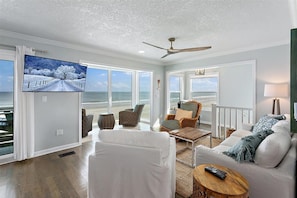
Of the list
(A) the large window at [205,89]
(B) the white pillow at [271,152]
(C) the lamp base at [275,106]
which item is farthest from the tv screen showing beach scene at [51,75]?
(A) the large window at [205,89]

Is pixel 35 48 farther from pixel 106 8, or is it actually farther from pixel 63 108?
pixel 106 8

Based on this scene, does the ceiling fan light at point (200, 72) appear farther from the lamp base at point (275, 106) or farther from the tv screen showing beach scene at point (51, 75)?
the tv screen showing beach scene at point (51, 75)

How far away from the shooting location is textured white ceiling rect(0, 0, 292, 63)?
2.01 meters

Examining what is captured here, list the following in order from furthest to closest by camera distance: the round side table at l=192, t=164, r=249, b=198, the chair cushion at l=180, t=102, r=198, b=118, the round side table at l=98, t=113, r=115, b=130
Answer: the round side table at l=98, t=113, r=115, b=130 < the chair cushion at l=180, t=102, r=198, b=118 < the round side table at l=192, t=164, r=249, b=198

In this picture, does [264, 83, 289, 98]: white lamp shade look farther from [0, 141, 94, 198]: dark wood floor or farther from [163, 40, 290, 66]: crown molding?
[0, 141, 94, 198]: dark wood floor

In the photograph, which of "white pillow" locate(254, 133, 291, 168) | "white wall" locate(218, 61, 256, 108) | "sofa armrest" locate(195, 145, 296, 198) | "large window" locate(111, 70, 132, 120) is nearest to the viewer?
"sofa armrest" locate(195, 145, 296, 198)

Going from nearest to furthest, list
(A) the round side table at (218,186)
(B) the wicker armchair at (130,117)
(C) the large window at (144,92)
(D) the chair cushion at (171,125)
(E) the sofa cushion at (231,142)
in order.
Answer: (A) the round side table at (218,186) < (E) the sofa cushion at (231,142) < (D) the chair cushion at (171,125) < (B) the wicker armchair at (130,117) < (C) the large window at (144,92)

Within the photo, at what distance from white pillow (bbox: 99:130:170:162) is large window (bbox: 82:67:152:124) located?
14.3 ft

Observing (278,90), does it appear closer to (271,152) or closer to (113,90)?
(271,152)

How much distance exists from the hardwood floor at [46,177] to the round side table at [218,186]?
150cm

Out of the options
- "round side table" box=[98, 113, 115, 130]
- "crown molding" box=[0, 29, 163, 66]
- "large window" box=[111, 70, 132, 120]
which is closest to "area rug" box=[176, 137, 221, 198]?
"round side table" box=[98, 113, 115, 130]

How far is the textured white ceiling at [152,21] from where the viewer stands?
2.01 metres

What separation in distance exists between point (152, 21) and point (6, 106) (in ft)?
10.7

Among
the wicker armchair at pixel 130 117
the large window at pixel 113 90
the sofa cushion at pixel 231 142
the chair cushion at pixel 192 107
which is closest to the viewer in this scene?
the sofa cushion at pixel 231 142
